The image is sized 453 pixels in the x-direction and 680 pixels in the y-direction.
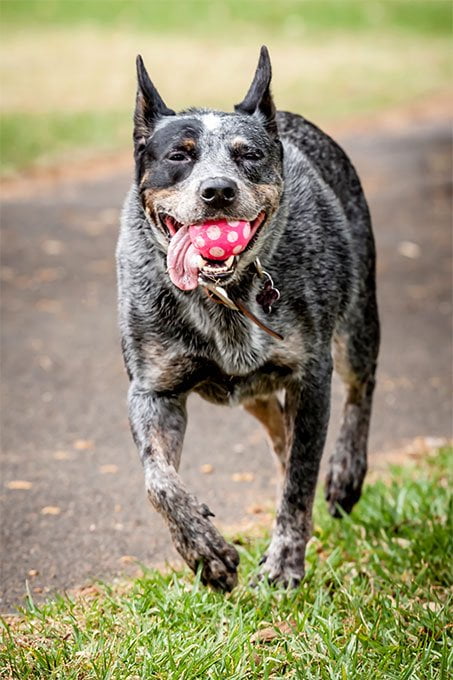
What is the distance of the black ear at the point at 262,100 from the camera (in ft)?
16.1

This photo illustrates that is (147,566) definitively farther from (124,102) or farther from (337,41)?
(337,41)

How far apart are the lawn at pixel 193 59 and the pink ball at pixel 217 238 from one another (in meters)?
10.1

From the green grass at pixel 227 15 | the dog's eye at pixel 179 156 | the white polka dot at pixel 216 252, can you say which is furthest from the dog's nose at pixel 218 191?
the green grass at pixel 227 15

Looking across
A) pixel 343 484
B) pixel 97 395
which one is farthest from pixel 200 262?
pixel 97 395

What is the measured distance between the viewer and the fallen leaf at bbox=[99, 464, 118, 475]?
21.0 feet

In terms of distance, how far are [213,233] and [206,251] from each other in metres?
0.07

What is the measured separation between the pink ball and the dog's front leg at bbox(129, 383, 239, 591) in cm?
78

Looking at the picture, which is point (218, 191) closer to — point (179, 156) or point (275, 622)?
point (179, 156)

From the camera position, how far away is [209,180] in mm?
4266

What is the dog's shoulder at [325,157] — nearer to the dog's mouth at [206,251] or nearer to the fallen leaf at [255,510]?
the dog's mouth at [206,251]

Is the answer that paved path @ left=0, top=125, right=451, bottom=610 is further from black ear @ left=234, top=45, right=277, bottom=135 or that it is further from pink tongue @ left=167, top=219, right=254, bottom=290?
black ear @ left=234, top=45, right=277, bottom=135

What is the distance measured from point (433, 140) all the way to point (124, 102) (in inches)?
211

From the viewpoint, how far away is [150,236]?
15.6 feet

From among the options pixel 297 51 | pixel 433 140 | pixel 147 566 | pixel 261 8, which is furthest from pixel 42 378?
pixel 261 8
